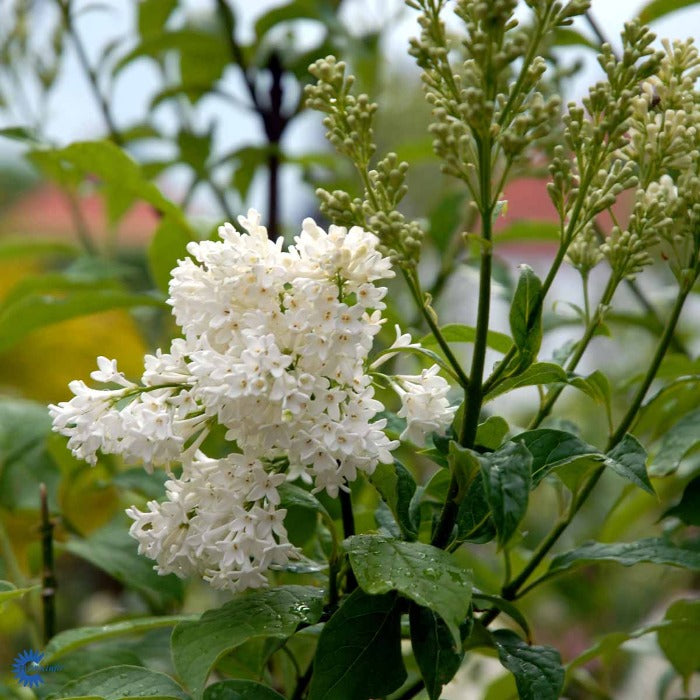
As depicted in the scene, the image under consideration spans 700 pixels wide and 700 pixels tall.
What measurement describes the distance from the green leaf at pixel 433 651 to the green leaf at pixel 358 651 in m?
0.02

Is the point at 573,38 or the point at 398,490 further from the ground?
the point at 573,38

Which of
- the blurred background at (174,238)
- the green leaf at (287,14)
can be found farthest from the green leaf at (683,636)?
the green leaf at (287,14)

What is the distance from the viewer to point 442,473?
0.59m

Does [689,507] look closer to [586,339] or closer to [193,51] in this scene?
[586,339]

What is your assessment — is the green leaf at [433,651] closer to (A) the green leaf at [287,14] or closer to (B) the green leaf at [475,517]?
(B) the green leaf at [475,517]

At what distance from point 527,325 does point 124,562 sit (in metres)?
0.47

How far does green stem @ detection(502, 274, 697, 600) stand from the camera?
0.60 m

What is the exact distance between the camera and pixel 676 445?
28.5 inches

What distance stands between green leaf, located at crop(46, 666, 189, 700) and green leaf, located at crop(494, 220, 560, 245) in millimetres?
641

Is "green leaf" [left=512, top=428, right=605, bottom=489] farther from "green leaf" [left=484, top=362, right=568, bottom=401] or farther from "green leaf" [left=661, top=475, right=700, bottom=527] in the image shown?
"green leaf" [left=661, top=475, right=700, bottom=527]

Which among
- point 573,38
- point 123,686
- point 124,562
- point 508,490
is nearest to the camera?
point 508,490

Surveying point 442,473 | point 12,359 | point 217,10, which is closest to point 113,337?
point 12,359

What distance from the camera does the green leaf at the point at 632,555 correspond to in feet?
2.05

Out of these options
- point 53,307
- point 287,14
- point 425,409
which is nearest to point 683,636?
point 425,409
